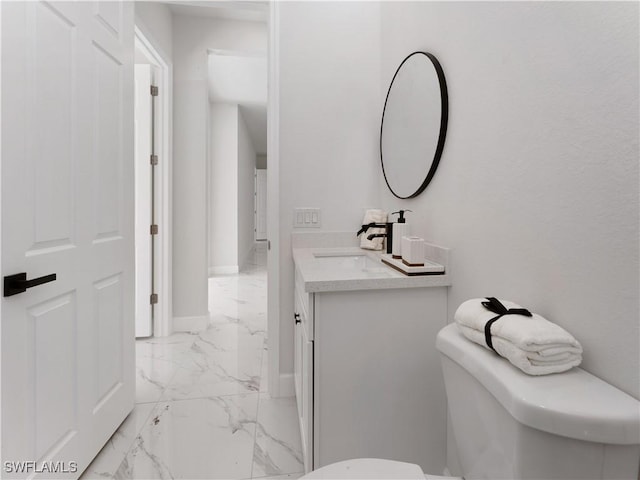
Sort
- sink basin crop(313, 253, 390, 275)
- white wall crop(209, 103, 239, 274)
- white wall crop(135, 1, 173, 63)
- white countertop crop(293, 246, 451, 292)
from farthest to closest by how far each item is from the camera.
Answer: white wall crop(209, 103, 239, 274)
white wall crop(135, 1, 173, 63)
sink basin crop(313, 253, 390, 275)
white countertop crop(293, 246, 451, 292)

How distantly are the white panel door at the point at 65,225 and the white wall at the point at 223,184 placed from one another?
362cm

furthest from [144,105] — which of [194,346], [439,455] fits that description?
[439,455]

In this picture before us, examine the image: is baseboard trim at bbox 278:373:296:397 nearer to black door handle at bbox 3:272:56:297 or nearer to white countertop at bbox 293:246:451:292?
white countertop at bbox 293:246:451:292

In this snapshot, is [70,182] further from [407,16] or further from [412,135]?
[407,16]

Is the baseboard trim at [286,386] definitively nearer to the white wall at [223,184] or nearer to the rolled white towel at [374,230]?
the rolled white towel at [374,230]

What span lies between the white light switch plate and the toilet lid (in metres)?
1.30

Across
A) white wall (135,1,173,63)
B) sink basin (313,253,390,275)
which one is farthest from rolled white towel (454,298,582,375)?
white wall (135,1,173,63)

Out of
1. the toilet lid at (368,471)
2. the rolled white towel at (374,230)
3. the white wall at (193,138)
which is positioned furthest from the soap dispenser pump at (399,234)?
the white wall at (193,138)

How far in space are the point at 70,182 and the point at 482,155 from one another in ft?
4.67

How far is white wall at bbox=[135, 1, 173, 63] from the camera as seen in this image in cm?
218

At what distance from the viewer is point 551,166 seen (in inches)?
31.5

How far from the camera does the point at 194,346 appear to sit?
260cm

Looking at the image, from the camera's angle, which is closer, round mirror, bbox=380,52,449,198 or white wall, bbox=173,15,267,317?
round mirror, bbox=380,52,449,198

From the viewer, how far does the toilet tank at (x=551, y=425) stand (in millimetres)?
554
